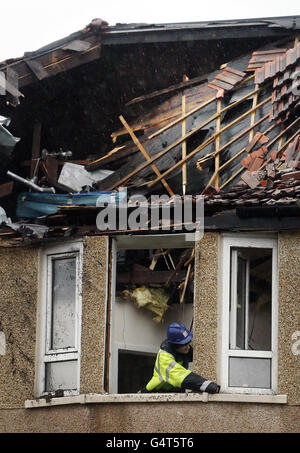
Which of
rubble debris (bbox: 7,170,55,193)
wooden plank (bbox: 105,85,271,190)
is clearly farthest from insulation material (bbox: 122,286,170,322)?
rubble debris (bbox: 7,170,55,193)

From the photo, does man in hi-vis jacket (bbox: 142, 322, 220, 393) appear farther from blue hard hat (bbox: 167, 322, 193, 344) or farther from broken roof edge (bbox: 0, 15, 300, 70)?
broken roof edge (bbox: 0, 15, 300, 70)

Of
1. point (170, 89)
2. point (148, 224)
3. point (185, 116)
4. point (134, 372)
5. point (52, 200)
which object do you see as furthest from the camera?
point (134, 372)

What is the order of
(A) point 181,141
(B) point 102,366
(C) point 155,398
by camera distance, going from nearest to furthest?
(C) point 155,398 < (B) point 102,366 < (A) point 181,141

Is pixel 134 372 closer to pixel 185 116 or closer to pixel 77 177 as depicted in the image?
pixel 77 177

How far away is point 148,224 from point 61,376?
2435 mm

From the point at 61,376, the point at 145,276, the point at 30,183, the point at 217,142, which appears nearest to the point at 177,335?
the point at 61,376

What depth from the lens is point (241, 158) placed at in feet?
69.3

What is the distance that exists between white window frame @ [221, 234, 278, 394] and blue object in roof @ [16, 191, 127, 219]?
2.33 meters

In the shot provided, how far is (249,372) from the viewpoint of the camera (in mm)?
18391

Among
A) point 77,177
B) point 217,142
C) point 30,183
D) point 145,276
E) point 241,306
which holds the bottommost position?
point 241,306

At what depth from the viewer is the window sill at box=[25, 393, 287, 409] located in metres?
18.0

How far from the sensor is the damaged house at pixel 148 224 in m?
18.4

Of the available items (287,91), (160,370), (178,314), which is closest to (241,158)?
(287,91)

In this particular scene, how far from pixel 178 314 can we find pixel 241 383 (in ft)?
11.5
